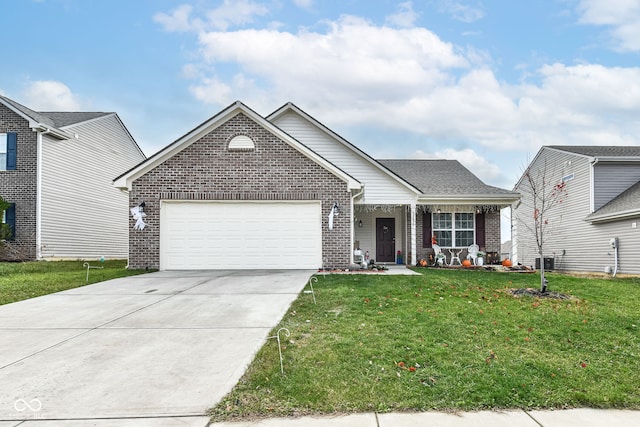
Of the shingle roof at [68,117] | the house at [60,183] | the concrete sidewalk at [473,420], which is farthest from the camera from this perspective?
the shingle roof at [68,117]

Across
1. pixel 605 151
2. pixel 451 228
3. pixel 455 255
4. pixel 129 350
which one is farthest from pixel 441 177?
pixel 129 350

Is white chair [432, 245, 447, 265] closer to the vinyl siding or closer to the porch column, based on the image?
the porch column

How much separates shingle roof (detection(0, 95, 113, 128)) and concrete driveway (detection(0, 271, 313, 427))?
11.8 meters

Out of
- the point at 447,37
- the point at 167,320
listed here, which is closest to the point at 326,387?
the point at 167,320

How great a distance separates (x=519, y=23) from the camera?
14.6 metres

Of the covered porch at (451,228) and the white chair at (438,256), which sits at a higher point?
the covered porch at (451,228)

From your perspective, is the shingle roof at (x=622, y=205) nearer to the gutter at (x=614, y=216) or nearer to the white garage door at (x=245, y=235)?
the gutter at (x=614, y=216)

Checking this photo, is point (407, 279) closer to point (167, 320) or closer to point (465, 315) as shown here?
point (465, 315)

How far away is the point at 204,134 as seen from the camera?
42.9 ft

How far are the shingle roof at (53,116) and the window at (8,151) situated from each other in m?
1.09

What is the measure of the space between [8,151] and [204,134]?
9.43m

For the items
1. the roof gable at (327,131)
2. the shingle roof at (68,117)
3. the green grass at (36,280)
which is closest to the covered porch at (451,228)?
the roof gable at (327,131)

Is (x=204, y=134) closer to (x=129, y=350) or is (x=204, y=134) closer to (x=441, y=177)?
(x=129, y=350)

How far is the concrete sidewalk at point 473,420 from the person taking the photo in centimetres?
297
